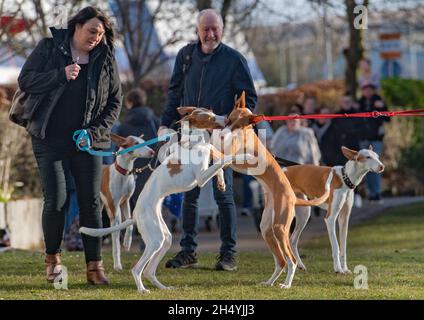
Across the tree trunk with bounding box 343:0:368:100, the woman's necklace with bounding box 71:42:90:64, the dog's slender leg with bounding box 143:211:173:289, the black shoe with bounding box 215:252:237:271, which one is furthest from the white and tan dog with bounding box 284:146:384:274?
the tree trunk with bounding box 343:0:368:100

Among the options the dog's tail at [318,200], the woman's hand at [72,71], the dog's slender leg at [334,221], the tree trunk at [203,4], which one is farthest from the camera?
the tree trunk at [203,4]

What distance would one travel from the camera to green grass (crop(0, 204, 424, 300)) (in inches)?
313

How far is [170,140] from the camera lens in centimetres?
915

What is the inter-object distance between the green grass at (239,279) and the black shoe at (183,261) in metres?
0.08

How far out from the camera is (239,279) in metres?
9.02

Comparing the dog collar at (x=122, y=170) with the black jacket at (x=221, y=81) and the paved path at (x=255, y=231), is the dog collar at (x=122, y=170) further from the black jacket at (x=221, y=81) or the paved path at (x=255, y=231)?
the paved path at (x=255, y=231)

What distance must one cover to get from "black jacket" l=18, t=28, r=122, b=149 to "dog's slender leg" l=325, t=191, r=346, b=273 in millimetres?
2176

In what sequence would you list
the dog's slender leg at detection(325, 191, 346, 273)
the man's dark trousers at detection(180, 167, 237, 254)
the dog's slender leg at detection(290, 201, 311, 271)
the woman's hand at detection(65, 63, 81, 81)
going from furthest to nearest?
the dog's slender leg at detection(290, 201, 311, 271), the man's dark trousers at detection(180, 167, 237, 254), the dog's slender leg at detection(325, 191, 346, 273), the woman's hand at detection(65, 63, 81, 81)

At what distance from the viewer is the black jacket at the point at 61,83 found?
8.29 m

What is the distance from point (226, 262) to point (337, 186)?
1.18m

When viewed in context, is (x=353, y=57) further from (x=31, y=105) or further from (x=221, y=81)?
(x=31, y=105)

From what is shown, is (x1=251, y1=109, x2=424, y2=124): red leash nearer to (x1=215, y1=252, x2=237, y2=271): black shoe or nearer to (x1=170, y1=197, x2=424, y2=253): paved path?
(x1=215, y1=252, x2=237, y2=271): black shoe

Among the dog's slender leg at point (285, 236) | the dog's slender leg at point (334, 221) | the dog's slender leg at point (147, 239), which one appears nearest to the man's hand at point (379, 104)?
the dog's slender leg at point (334, 221)
